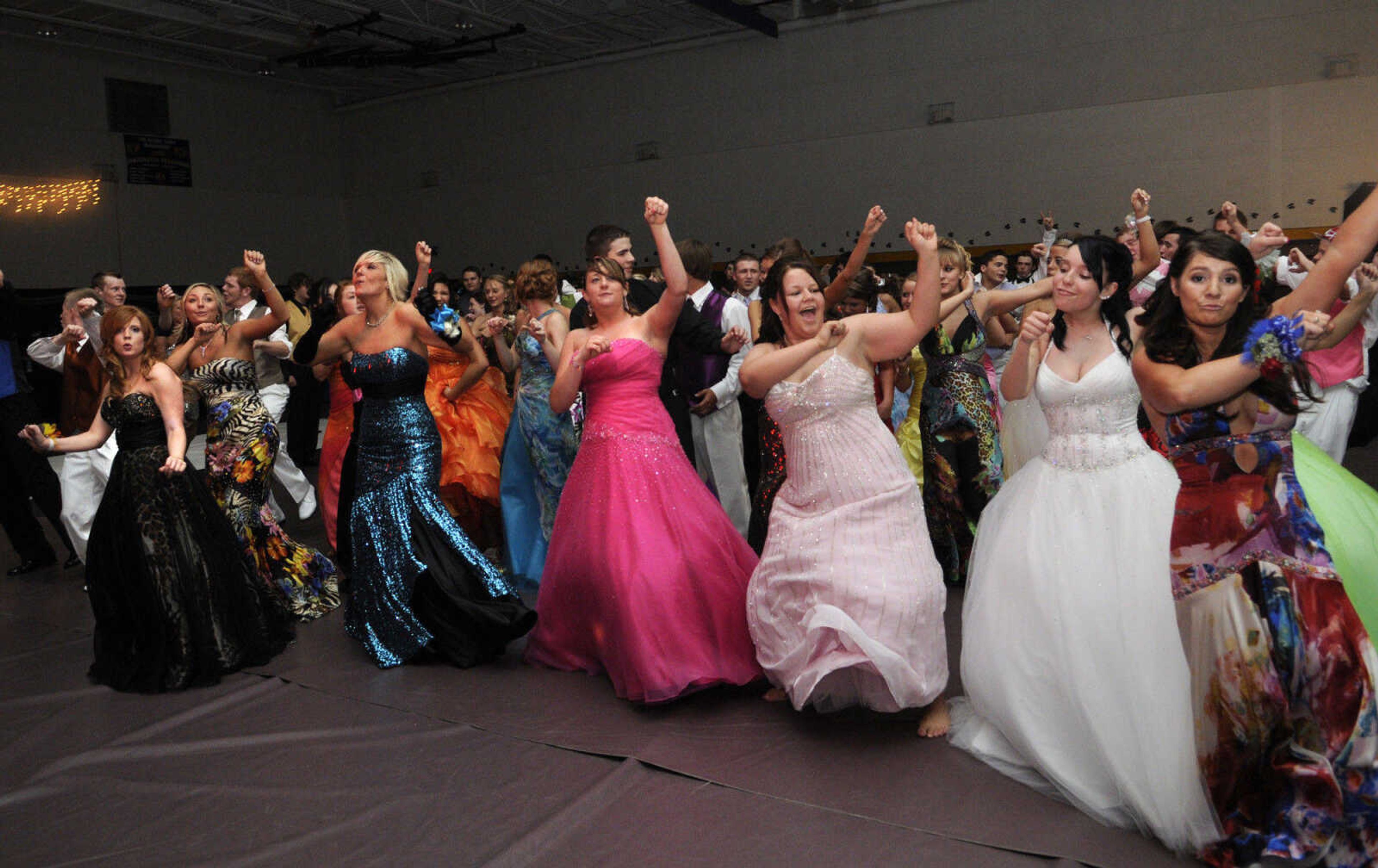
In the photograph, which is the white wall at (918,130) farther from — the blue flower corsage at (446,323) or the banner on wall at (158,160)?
the blue flower corsage at (446,323)

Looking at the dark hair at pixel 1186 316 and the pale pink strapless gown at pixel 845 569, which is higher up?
the dark hair at pixel 1186 316

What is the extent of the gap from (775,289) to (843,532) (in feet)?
2.78

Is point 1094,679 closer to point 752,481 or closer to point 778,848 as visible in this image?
point 778,848

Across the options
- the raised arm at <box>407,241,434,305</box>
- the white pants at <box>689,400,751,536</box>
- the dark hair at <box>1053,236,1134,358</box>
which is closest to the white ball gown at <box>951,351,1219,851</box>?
the dark hair at <box>1053,236,1134,358</box>

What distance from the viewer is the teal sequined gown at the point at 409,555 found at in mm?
4133

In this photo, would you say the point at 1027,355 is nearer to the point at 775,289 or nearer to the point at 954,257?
the point at 775,289

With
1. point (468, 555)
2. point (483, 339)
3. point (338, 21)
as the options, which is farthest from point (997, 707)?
point (338, 21)

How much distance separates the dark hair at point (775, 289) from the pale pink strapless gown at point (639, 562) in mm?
454

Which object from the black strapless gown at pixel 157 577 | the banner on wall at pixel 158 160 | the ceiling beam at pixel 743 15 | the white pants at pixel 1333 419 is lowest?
the black strapless gown at pixel 157 577

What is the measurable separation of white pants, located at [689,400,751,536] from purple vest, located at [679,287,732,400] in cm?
23

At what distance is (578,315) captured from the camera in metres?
4.82

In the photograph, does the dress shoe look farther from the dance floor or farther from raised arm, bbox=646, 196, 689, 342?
raised arm, bbox=646, 196, 689, 342

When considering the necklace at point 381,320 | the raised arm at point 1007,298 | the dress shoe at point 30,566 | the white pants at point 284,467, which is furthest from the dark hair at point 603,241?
the dress shoe at point 30,566

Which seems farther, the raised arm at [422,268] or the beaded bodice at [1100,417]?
the raised arm at [422,268]
